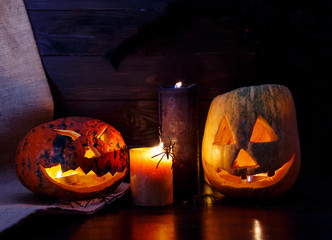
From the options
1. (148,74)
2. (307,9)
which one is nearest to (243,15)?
(307,9)

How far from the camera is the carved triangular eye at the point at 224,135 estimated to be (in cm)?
118

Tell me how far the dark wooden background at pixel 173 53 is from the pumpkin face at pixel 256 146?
0.43m

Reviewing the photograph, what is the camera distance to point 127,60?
1569mm

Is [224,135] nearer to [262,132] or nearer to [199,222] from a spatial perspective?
[262,132]

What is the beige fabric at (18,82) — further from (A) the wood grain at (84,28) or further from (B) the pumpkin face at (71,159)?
(B) the pumpkin face at (71,159)

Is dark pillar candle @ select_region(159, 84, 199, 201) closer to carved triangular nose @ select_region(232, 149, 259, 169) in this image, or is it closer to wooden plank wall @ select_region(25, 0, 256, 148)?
carved triangular nose @ select_region(232, 149, 259, 169)

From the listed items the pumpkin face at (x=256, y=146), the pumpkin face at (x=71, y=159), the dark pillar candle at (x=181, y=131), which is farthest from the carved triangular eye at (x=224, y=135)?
the pumpkin face at (x=71, y=159)

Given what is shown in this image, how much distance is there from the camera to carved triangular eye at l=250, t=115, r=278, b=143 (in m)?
1.11

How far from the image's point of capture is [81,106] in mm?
1561

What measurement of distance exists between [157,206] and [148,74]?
70 cm

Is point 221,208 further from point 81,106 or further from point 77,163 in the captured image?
point 81,106

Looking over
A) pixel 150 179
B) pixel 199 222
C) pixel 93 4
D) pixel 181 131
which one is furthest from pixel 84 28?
pixel 199 222

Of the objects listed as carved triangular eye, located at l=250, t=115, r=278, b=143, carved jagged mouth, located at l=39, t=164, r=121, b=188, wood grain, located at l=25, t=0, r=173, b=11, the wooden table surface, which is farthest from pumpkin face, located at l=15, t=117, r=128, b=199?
wood grain, located at l=25, t=0, r=173, b=11

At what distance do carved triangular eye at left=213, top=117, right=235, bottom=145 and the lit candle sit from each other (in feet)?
0.68
